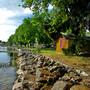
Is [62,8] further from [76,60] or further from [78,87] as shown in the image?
[78,87]

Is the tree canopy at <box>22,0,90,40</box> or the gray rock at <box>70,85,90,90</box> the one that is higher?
the tree canopy at <box>22,0,90,40</box>

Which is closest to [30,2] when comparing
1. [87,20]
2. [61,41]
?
[87,20]

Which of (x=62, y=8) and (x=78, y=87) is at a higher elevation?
(x=62, y=8)

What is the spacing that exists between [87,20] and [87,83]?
65.5 ft

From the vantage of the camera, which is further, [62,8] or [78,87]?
[62,8]

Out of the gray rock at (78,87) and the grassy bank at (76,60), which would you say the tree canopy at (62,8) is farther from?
the gray rock at (78,87)

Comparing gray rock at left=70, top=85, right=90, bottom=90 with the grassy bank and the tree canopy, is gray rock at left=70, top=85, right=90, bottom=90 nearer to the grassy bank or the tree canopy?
the grassy bank

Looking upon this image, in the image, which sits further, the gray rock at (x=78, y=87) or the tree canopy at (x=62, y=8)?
the tree canopy at (x=62, y=8)

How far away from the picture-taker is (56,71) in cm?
2414

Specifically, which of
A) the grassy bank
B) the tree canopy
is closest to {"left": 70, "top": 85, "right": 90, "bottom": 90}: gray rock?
the grassy bank

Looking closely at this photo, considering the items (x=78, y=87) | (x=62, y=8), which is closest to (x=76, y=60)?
(x=62, y=8)

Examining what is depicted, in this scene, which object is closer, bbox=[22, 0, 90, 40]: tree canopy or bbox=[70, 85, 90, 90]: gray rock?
bbox=[70, 85, 90, 90]: gray rock

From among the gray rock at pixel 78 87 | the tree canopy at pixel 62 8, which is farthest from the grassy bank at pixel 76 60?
the gray rock at pixel 78 87

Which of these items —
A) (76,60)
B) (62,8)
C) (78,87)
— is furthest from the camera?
(76,60)
